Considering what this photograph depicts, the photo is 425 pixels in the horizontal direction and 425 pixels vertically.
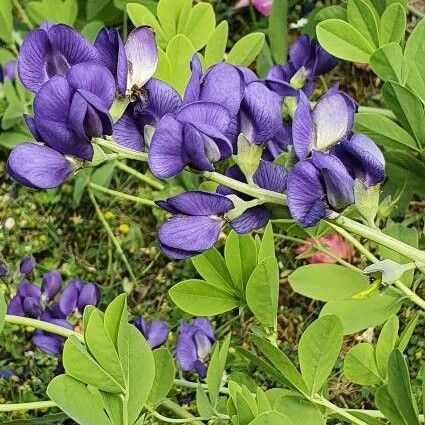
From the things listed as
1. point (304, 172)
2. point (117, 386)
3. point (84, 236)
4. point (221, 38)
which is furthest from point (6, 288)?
point (304, 172)

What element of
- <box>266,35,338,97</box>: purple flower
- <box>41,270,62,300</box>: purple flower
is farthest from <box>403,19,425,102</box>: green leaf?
<box>41,270,62,300</box>: purple flower

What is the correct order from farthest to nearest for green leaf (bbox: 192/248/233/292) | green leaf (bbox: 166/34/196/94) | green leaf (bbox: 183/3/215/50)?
green leaf (bbox: 183/3/215/50) → green leaf (bbox: 166/34/196/94) → green leaf (bbox: 192/248/233/292)

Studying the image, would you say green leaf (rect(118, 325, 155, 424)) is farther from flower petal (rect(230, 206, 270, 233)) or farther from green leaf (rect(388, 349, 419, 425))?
green leaf (rect(388, 349, 419, 425))

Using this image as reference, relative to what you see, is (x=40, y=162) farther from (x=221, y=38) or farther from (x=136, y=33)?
(x=221, y=38)

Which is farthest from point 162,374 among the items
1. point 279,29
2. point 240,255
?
point 279,29

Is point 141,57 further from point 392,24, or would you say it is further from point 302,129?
point 392,24

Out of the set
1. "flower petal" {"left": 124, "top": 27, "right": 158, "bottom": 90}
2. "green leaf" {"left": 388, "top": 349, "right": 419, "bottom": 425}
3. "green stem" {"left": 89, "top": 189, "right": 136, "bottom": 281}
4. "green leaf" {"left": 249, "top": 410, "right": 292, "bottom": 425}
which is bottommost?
"green stem" {"left": 89, "top": 189, "right": 136, "bottom": 281}
